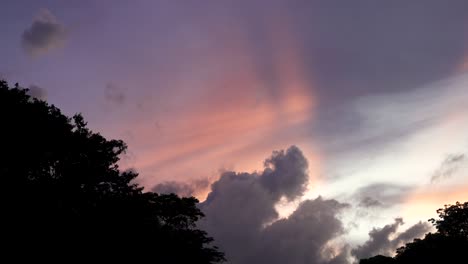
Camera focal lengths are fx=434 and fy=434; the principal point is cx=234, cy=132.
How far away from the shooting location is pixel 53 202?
78.7ft

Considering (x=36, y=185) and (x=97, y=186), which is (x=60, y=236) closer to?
(x=36, y=185)

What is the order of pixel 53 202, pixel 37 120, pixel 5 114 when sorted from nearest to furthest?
pixel 53 202 → pixel 5 114 → pixel 37 120

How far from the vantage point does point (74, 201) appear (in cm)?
2931

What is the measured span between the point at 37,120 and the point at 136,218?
17.1m

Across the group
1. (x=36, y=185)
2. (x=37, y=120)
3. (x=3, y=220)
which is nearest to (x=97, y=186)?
(x=37, y=120)

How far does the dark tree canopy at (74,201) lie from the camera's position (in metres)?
22.0

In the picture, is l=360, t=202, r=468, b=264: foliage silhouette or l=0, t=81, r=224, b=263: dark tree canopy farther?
l=360, t=202, r=468, b=264: foliage silhouette

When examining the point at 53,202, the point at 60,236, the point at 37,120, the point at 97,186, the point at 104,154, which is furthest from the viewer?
the point at 104,154

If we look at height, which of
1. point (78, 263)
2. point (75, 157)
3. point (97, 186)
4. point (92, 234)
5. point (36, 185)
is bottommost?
point (78, 263)

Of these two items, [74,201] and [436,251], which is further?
[436,251]

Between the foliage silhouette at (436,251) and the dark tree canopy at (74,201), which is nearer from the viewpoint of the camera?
the dark tree canopy at (74,201)

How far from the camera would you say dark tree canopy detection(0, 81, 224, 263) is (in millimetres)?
21953

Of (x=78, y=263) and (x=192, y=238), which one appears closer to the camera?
(x=78, y=263)

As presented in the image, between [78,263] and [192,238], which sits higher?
[192,238]
